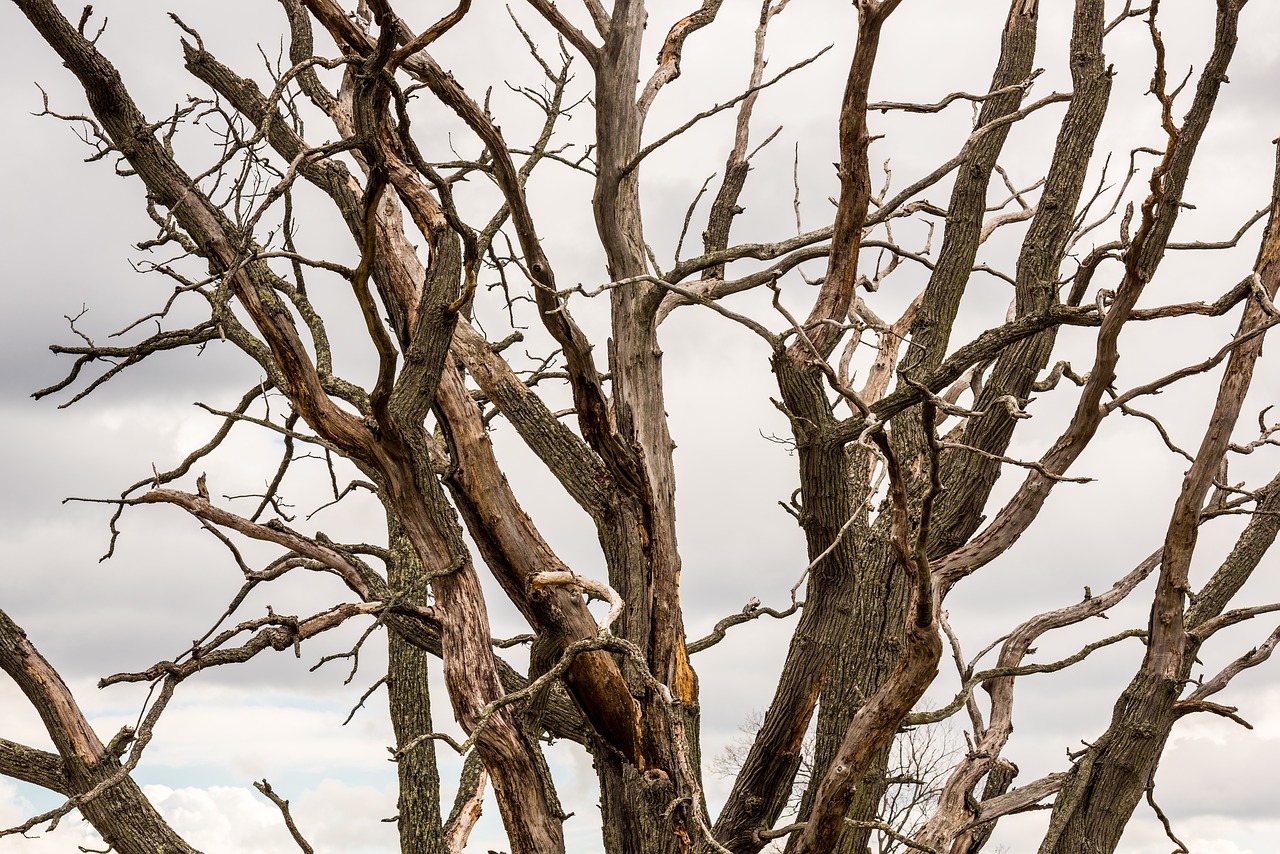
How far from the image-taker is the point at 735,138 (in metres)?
7.26

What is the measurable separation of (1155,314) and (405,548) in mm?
4294

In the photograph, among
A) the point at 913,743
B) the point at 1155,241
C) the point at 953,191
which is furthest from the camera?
the point at 913,743

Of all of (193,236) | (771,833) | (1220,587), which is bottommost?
(771,833)

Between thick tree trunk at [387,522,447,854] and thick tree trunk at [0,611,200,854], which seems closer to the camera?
thick tree trunk at [0,611,200,854]

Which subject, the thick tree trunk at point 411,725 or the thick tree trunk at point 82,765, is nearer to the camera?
the thick tree trunk at point 82,765

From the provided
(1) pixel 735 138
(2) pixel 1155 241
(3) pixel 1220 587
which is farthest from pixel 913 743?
(2) pixel 1155 241

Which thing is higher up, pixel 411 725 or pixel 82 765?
pixel 411 725

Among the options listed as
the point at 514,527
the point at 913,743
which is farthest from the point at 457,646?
the point at 913,743

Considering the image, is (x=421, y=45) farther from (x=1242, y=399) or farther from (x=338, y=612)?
(x=1242, y=399)

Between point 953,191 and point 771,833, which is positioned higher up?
point 953,191

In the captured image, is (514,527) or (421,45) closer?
(421,45)

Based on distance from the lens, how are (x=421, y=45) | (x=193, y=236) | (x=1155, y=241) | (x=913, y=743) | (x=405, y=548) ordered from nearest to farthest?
1. (x=421, y=45)
2. (x=1155, y=241)
3. (x=193, y=236)
4. (x=405, y=548)
5. (x=913, y=743)

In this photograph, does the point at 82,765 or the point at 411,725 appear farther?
the point at 411,725

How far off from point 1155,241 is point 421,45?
315 cm
